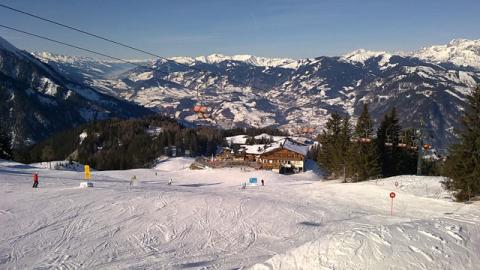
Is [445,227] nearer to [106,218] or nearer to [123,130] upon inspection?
[106,218]

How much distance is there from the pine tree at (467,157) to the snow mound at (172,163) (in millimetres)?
98512

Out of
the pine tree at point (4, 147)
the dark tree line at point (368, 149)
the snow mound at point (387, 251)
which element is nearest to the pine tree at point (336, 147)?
the dark tree line at point (368, 149)

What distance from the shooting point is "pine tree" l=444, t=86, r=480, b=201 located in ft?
117

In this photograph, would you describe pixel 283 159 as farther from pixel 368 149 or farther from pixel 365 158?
pixel 368 149

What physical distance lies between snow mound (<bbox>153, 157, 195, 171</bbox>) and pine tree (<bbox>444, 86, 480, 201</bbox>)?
98.5 metres

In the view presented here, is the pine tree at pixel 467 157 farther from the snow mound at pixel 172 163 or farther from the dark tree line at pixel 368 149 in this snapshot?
the snow mound at pixel 172 163

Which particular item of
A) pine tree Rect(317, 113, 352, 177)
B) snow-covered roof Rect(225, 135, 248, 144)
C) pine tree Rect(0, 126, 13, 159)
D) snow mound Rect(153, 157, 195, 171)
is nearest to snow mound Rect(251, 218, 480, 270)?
pine tree Rect(317, 113, 352, 177)

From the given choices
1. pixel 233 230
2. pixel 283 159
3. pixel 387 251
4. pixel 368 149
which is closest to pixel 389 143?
pixel 368 149

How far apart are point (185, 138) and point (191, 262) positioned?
499ft

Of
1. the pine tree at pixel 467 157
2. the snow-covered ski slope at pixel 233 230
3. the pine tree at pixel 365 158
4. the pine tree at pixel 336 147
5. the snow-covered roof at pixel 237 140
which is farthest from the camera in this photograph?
the snow-covered roof at pixel 237 140

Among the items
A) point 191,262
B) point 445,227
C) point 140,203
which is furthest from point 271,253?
point 140,203

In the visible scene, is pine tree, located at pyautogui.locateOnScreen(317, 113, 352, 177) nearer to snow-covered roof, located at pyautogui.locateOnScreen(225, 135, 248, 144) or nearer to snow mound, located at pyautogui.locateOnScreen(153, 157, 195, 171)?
snow mound, located at pyautogui.locateOnScreen(153, 157, 195, 171)

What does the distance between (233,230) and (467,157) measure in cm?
2058

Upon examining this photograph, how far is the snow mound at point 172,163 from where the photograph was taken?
432 ft
